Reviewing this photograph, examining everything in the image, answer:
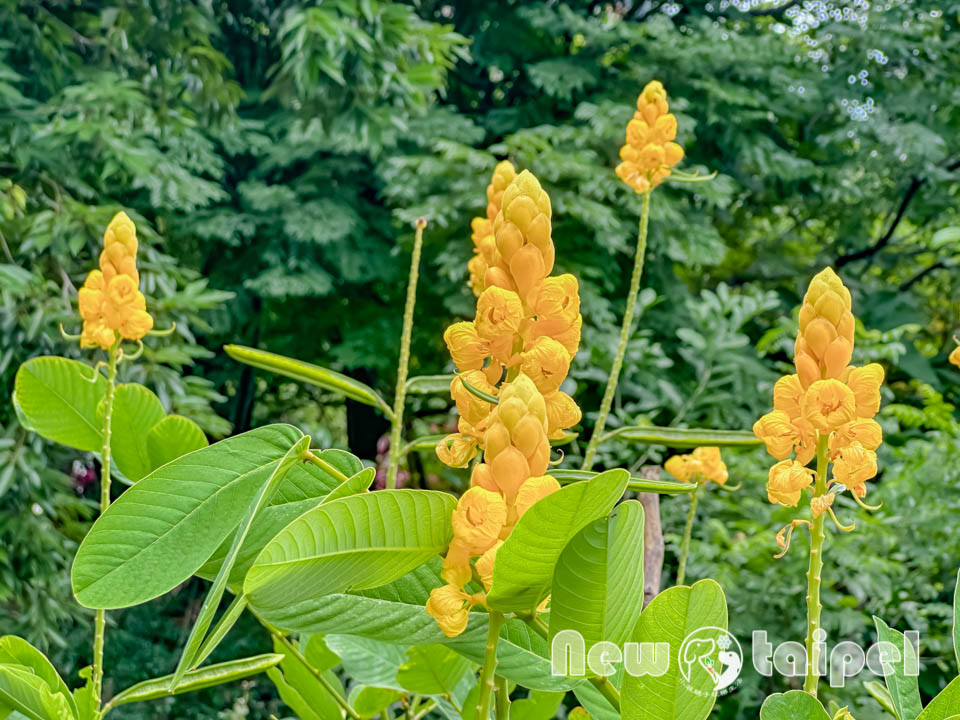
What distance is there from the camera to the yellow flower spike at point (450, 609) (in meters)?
0.21

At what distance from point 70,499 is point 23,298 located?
0.53m

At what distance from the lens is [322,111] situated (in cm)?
290

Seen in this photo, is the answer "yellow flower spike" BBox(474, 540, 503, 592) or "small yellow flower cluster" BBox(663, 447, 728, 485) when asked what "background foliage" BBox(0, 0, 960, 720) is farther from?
"yellow flower spike" BBox(474, 540, 503, 592)

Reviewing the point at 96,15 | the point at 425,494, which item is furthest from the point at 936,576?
the point at 96,15

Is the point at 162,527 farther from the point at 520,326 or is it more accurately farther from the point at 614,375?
the point at 614,375

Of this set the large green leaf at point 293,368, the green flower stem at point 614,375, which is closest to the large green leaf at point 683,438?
the green flower stem at point 614,375

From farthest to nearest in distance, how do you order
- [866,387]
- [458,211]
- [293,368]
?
[458,211] < [293,368] < [866,387]

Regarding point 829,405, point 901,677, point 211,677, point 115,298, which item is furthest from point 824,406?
point 115,298

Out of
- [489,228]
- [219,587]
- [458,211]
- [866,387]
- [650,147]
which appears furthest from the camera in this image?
[458,211]

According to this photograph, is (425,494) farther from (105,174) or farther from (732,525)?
(105,174)

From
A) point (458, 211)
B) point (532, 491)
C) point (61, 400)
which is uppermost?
point (532, 491)

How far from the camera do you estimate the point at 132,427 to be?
405 millimetres

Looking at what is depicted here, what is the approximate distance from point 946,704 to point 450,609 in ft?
0.49

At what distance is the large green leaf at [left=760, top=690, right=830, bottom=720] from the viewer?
0.76 feet
